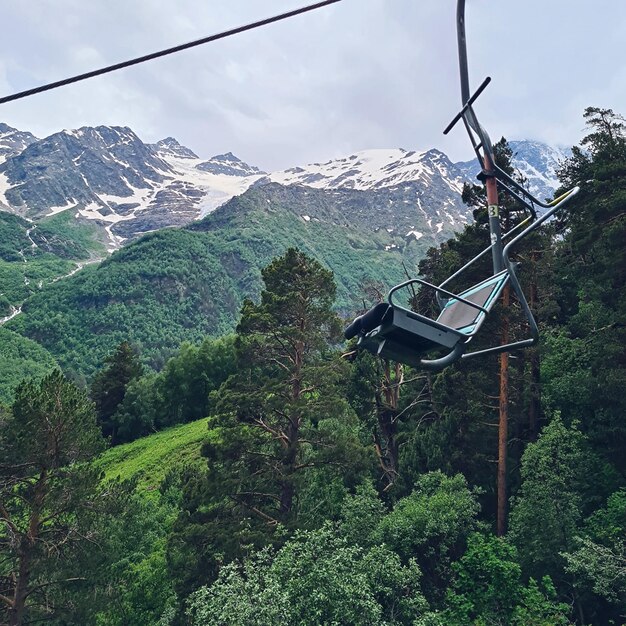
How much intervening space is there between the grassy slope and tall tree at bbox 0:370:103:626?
13.0 m

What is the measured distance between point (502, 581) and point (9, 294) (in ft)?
539

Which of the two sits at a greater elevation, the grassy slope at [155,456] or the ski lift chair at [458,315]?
the ski lift chair at [458,315]

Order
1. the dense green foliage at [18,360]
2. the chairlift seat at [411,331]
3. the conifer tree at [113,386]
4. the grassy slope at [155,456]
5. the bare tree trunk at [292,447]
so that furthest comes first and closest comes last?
the dense green foliage at [18,360], the conifer tree at [113,386], the grassy slope at [155,456], the bare tree trunk at [292,447], the chairlift seat at [411,331]

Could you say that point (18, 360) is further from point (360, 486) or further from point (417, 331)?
point (417, 331)

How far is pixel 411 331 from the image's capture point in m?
3.65

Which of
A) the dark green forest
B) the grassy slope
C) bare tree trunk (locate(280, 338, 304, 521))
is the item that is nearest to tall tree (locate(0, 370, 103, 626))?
the dark green forest

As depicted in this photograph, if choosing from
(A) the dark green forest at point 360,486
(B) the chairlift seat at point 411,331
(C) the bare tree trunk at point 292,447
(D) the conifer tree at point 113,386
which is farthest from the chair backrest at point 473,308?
(D) the conifer tree at point 113,386

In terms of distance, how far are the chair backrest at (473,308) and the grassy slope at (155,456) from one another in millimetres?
25936

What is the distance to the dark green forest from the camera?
38.3 ft

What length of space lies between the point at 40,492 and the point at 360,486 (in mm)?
9464

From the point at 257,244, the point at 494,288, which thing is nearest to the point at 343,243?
the point at 257,244

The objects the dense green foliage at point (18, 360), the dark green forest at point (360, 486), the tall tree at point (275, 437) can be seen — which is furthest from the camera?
the dense green foliage at point (18, 360)

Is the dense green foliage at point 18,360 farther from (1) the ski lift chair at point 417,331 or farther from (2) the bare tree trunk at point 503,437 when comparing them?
(1) the ski lift chair at point 417,331

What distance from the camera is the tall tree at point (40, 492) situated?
1466cm
